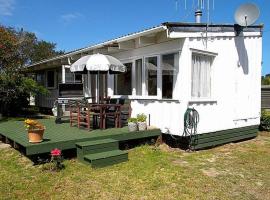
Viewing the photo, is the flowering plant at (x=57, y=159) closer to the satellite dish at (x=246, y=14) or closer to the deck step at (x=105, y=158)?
→ the deck step at (x=105, y=158)

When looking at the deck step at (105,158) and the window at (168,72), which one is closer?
the deck step at (105,158)

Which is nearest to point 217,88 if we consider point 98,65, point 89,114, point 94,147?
point 98,65

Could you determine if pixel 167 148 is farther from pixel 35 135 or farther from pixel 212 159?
pixel 35 135

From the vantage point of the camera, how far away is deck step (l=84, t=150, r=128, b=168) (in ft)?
20.1

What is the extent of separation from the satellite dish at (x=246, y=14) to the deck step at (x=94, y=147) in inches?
197

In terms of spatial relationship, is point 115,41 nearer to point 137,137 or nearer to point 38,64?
point 137,137

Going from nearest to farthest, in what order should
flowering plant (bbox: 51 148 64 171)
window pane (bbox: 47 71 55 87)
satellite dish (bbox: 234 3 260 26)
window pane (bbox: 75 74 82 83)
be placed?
1. flowering plant (bbox: 51 148 64 171)
2. satellite dish (bbox: 234 3 260 26)
3. window pane (bbox: 75 74 82 83)
4. window pane (bbox: 47 71 55 87)

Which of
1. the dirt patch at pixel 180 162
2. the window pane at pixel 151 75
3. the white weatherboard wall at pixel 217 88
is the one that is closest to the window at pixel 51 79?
the white weatherboard wall at pixel 217 88

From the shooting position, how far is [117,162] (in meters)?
6.48

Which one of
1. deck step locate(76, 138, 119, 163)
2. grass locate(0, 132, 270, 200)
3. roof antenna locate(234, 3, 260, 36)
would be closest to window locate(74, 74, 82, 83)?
grass locate(0, 132, 270, 200)

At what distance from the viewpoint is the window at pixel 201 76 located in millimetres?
8078

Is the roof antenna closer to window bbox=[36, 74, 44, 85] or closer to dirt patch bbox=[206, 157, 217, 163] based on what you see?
dirt patch bbox=[206, 157, 217, 163]

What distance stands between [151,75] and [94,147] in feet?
10.4

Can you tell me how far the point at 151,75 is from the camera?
29.0ft
